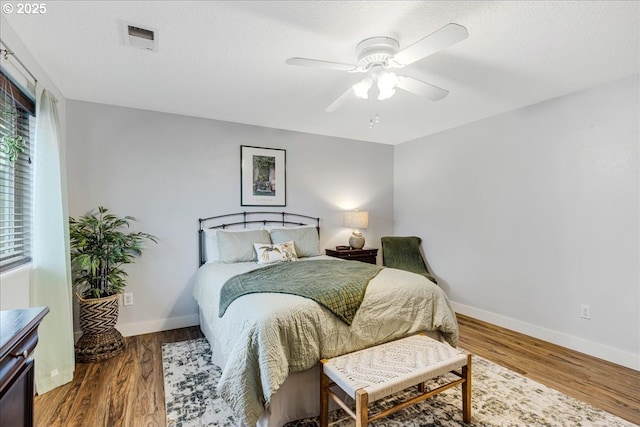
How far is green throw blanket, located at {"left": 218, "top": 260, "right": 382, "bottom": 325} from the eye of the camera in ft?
6.64

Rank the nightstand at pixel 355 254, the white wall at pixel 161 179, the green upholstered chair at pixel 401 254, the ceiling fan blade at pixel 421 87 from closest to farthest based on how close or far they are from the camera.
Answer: the ceiling fan blade at pixel 421 87
the white wall at pixel 161 179
the nightstand at pixel 355 254
the green upholstered chair at pixel 401 254

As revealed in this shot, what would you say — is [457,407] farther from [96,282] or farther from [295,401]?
[96,282]

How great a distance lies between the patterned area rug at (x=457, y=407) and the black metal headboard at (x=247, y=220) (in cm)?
156

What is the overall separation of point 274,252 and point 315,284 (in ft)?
4.01

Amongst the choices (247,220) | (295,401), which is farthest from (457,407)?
(247,220)

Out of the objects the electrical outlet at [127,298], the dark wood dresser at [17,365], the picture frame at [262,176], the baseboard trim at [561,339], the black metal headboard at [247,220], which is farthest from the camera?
the picture frame at [262,176]

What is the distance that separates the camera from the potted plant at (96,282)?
271 centimetres

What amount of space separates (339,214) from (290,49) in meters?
2.75

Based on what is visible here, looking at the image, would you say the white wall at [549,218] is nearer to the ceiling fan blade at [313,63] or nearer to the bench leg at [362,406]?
the ceiling fan blade at [313,63]

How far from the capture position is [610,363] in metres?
2.67

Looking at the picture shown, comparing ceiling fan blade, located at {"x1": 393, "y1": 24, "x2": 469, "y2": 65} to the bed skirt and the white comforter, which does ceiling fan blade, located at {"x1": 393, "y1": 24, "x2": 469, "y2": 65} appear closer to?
the white comforter

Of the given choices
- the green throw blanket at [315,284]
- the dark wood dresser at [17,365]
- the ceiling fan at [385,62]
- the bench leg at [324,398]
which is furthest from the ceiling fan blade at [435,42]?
the dark wood dresser at [17,365]

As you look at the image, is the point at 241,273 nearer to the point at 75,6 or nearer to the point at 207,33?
the point at 207,33

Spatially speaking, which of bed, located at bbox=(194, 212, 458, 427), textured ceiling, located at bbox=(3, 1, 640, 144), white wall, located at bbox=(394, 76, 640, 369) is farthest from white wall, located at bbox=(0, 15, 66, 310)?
white wall, located at bbox=(394, 76, 640, 369)
